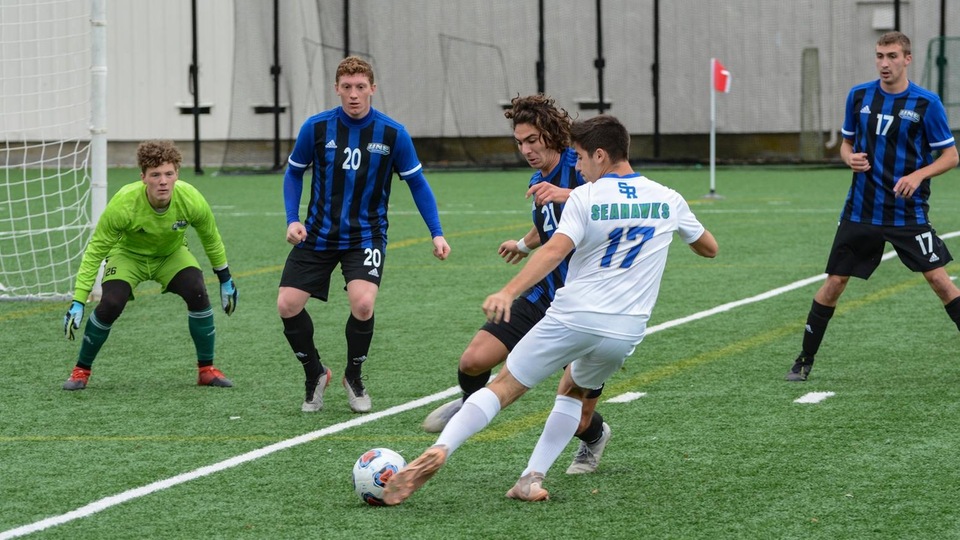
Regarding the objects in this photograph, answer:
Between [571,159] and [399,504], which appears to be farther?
[571,159]

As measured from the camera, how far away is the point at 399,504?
17.6 ft

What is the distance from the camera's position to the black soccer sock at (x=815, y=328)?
803 cm

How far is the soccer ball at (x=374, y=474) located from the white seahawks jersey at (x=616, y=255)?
872mm

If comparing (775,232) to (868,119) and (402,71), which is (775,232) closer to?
(868,119)

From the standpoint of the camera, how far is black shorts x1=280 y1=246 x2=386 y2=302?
289 inches

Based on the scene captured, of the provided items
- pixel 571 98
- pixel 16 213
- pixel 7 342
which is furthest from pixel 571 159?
pixel 571 98

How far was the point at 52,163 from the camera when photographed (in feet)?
95.3

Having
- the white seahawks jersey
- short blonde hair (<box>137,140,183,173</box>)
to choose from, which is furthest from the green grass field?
short blonde hair (<box>137,140,183,173</box>)

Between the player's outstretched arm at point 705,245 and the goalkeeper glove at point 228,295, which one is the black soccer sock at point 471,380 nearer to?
the player's outstretched arm at point 705,245

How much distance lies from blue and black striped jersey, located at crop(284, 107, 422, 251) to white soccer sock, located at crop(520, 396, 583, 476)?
2179 mm

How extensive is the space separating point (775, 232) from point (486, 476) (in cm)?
1061

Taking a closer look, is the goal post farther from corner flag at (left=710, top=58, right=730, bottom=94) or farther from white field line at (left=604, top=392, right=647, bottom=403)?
corner flag at (left=710, top=58, right=730, bottom=94)

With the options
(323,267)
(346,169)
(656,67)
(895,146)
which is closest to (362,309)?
(323,267)

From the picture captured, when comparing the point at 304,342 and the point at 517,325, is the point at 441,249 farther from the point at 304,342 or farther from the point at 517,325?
the point at 517,325
